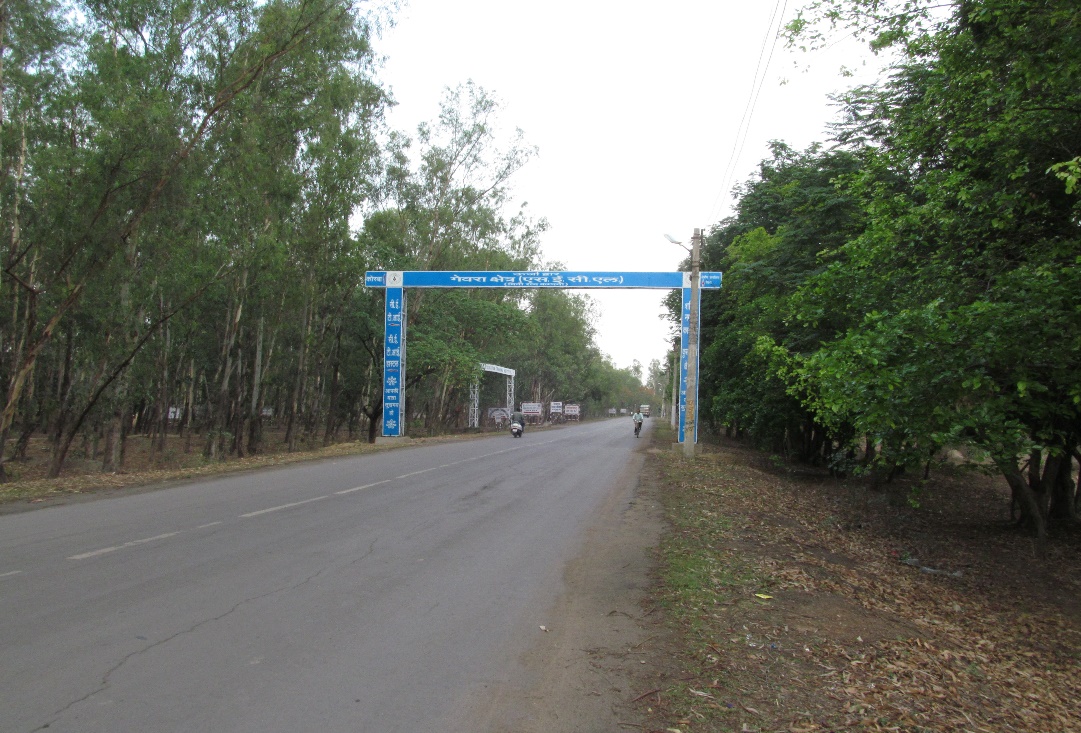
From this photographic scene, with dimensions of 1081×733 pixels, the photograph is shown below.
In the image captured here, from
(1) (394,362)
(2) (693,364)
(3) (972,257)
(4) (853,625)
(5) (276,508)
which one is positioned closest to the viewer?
(4) (853,625)

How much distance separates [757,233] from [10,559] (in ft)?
69.7

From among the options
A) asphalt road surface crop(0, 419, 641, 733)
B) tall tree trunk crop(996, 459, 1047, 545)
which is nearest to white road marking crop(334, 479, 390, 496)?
asphalt road surface crop(0, 419, 641, 733)

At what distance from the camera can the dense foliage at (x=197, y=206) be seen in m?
18.4

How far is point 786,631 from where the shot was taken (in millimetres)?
5750

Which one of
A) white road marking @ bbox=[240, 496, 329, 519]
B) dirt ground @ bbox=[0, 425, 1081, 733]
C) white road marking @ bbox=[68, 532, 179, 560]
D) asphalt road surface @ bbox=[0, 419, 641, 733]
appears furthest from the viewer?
white road marking @ bbox=[240, 496, 329, 519]

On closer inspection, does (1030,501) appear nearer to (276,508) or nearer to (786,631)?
(786,631)

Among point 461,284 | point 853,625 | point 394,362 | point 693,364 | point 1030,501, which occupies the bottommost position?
point 853,625

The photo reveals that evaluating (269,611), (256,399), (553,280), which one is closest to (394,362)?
(256,399)

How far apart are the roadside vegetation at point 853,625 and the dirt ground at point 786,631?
0.07 ft

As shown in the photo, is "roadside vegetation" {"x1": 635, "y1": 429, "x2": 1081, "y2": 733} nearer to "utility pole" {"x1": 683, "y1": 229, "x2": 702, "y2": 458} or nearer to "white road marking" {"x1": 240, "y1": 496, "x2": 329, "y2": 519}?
"white road marking" {"x1": 240, "y1": 496, "x2": 329, "y2": 519}

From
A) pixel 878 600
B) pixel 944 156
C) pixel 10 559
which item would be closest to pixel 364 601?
pixel 10 559

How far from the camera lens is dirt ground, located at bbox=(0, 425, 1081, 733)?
13.9ft

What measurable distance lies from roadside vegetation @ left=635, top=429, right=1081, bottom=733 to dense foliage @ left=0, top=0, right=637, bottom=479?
16210 mm

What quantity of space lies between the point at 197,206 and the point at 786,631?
21000 millimetres
